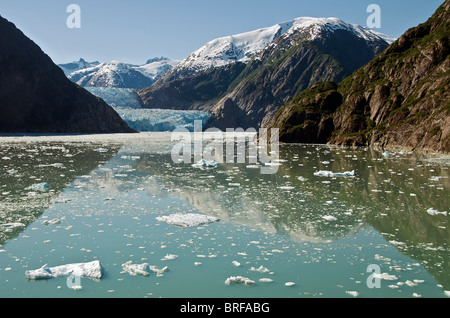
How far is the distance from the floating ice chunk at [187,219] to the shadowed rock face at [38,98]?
3814 inches

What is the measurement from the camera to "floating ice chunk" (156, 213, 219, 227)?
10387 mm

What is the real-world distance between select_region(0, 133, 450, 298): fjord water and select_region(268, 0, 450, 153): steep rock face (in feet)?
86.6

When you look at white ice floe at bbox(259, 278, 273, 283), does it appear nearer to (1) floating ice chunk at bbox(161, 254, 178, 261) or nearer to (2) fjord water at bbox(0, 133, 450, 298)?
(2) fjord water at bbox(0, 133, 450, 298)

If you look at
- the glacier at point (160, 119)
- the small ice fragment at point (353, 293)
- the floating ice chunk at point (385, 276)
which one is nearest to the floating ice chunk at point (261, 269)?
the small ice fragment at point (353, 293)

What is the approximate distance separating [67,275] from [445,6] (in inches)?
2718

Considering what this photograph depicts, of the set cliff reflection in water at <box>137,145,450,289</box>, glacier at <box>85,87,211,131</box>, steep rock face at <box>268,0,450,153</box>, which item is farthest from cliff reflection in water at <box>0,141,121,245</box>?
glacier at <box>85,87,211,131</box>

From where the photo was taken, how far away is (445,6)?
56.8 metres

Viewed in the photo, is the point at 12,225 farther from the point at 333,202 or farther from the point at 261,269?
the point at 333,202

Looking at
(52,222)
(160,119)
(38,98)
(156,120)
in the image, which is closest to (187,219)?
(52,222)

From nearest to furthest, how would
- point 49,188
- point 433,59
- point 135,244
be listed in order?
point 135,244 → point 49,188 → point 433,59

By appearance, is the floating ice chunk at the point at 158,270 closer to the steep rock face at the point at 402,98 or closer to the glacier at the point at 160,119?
the steep rock face at the point at 402,98

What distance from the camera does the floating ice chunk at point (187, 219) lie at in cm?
1039
